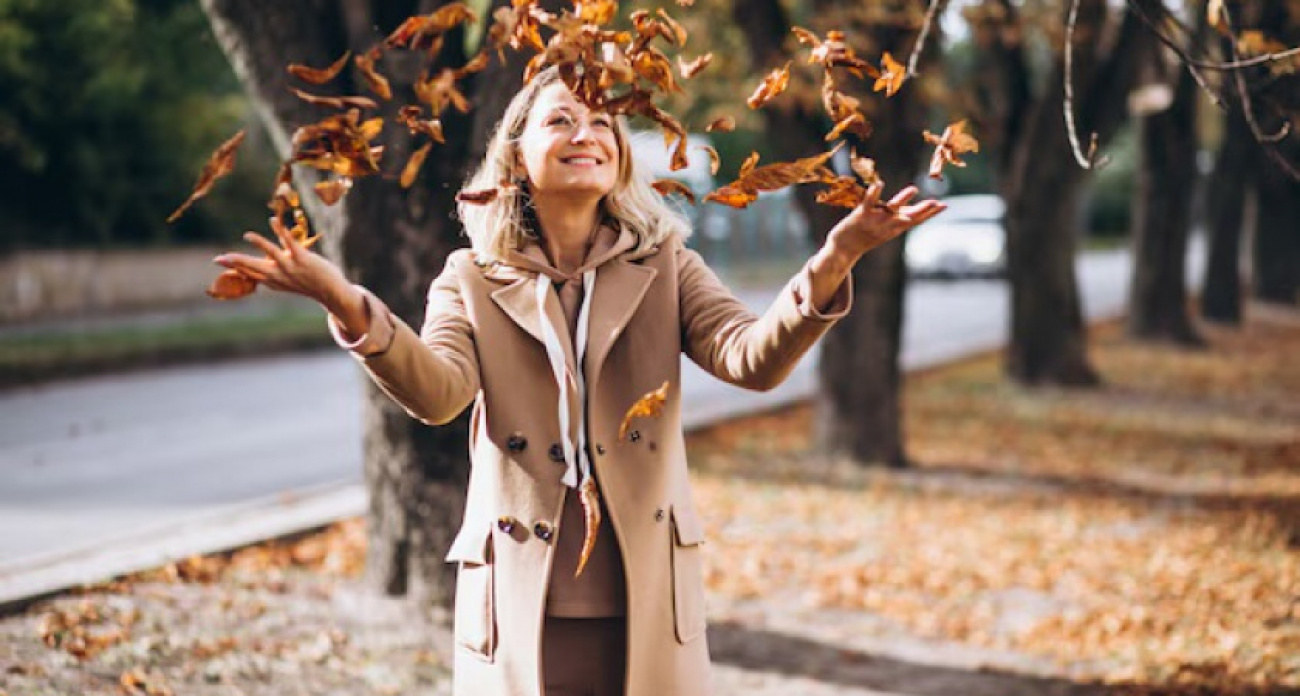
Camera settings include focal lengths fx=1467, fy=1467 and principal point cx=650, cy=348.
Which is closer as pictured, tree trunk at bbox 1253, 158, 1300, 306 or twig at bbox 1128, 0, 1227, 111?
twig at bbox 1128, 0, 1227, 111

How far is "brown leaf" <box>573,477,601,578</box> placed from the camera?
286 cm

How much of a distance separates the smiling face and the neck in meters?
0.03

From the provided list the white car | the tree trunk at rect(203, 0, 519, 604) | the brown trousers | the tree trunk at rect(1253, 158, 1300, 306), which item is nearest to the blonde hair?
the brown trousers

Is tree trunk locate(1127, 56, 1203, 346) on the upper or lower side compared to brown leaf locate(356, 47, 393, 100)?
upper

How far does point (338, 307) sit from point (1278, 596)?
220 inches

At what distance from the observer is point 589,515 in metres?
2.87

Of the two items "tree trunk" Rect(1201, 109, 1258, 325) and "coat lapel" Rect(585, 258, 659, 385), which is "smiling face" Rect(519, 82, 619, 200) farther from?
"tree trunk" Rect(1201, 109, 1258, 325)

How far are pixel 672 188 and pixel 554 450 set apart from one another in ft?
2.03

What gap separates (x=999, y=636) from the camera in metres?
6.39

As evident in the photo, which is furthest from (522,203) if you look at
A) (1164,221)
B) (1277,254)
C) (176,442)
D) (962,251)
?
(962,251)

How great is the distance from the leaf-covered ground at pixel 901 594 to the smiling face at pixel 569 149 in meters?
2.76

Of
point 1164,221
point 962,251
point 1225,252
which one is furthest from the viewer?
point 962,251

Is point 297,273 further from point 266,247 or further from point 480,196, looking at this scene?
point 480,196

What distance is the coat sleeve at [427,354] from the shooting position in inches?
102
